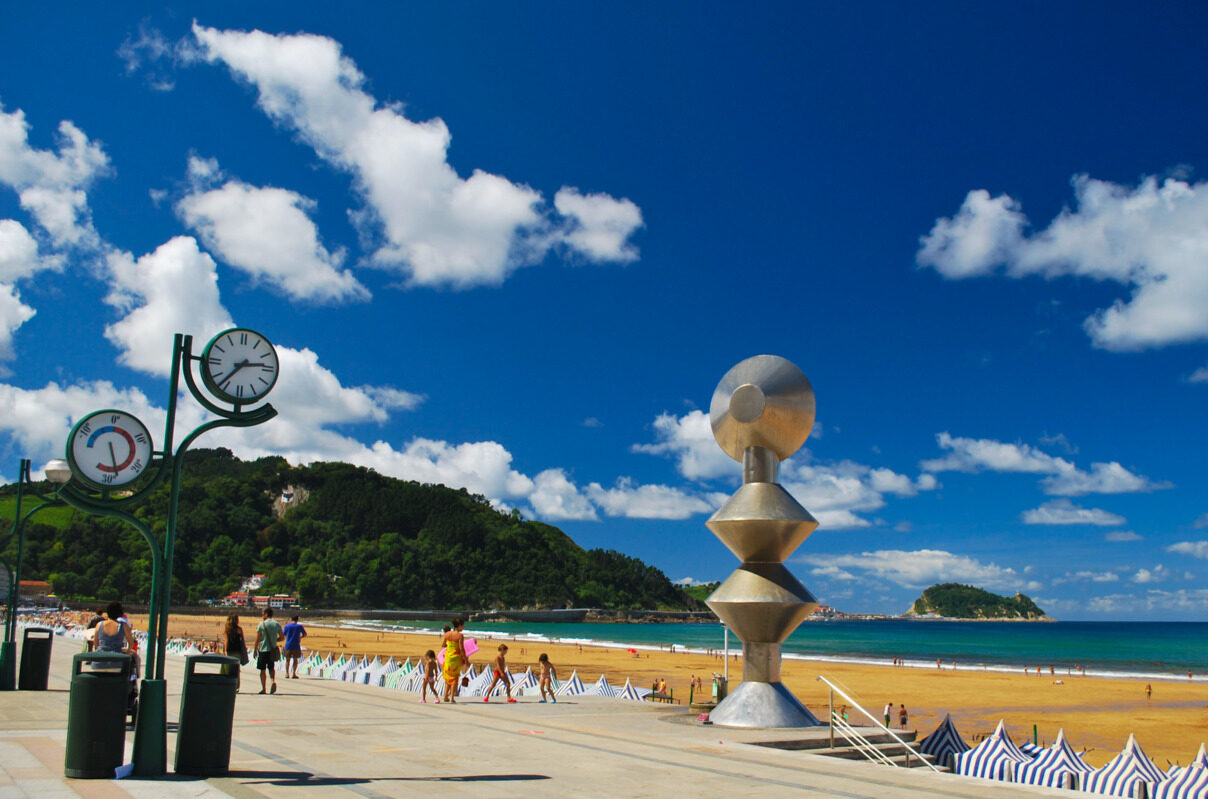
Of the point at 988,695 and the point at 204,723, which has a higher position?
the point at 204,723

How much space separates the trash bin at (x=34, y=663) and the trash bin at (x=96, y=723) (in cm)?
921

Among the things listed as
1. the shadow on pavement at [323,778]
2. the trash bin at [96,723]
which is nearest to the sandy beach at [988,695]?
the shadow on pavement at [323,778]

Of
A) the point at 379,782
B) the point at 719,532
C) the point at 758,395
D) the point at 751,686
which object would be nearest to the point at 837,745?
the point at 751,686

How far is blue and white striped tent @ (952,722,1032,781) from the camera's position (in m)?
12.1

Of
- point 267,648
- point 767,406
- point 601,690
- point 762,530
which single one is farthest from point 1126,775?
point 267,648

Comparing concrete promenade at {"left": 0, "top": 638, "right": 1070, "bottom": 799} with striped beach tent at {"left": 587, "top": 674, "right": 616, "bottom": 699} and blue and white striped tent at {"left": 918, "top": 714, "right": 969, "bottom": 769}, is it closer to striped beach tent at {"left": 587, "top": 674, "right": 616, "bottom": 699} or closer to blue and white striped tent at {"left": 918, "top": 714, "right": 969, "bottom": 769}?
blue and white striped tent at {"left": 918, "top": 714, "right": 969, "bottom": 769}

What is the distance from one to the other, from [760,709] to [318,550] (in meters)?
167

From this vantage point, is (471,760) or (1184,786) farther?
(1184,786)

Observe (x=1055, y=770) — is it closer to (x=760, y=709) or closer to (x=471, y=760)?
(x=760, y=709)

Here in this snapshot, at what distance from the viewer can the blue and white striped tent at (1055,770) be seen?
11.6 m

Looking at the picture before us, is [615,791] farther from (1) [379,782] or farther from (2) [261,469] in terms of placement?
(2) [261,469]

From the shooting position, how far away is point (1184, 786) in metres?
10.7

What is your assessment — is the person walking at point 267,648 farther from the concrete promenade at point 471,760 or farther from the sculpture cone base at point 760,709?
the sculpture cone base at point 760,709

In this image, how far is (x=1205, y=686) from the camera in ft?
163
